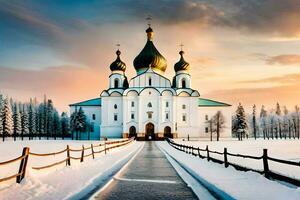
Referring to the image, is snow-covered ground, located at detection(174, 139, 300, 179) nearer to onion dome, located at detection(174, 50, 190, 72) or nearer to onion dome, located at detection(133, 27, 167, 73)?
onion dome, located at detection(133, 27, 167, 73)

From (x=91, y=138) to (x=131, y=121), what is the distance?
13.9m

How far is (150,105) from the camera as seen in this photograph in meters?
94.9

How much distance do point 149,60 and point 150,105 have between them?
12.4 meters

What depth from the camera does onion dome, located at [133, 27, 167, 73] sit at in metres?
100

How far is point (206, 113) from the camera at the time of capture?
4055 inches

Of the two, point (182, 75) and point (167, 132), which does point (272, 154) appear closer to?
point (167, 132)

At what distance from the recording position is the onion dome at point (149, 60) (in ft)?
329

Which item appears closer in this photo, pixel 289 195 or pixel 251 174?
pixel 289 195

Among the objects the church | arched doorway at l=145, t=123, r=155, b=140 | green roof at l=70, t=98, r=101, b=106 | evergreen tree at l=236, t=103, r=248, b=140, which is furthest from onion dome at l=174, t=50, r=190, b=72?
green roof at l=70, t=98, r=101, b=106

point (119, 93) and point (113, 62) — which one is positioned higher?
point (113, 62)

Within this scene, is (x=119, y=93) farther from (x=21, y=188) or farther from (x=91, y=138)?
(x=21, y=188)

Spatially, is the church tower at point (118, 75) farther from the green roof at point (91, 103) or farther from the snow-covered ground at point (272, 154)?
the snow-covered ground at point (272, 154)

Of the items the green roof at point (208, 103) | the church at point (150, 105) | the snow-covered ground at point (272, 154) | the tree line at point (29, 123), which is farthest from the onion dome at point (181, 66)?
the snow-covered ground at point (272, 154)

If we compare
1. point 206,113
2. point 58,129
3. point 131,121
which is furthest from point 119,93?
point 58,129
